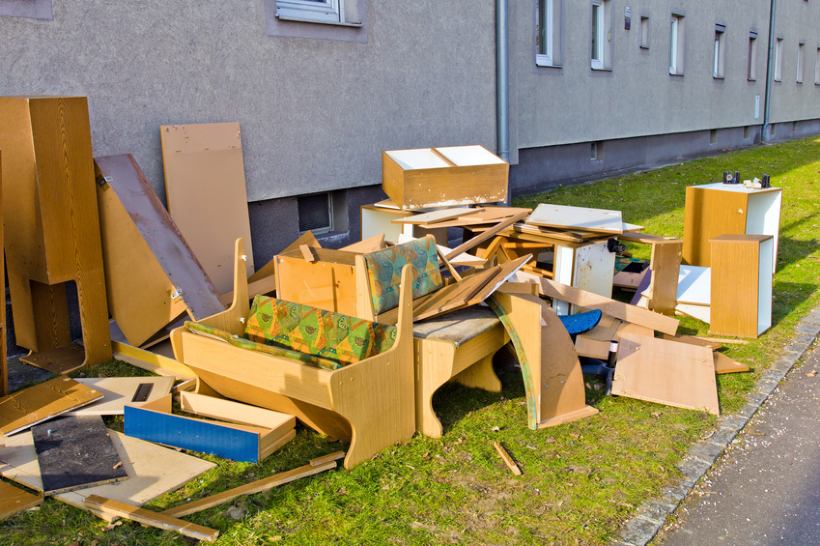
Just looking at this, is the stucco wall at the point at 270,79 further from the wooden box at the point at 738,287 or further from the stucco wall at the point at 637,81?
the wooden box at the point at 738,287

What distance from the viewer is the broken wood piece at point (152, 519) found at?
2.89 metres

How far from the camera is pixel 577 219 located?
606 centimetres

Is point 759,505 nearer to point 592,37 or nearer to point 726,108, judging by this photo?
point 592,37

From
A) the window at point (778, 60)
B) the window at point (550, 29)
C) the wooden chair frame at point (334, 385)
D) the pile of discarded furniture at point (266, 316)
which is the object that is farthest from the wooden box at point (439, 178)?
the window at point (778, 60)

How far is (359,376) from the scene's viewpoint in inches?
134

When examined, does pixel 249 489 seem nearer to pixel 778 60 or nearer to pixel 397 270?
pixel 397 270

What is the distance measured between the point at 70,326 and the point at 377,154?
12.5ft

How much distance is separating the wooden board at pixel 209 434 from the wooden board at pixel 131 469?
2.6 inches

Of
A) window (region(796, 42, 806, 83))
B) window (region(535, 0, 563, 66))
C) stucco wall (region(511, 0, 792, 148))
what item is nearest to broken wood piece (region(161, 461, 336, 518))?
stucco wall (region(511, 0, 792, 148))

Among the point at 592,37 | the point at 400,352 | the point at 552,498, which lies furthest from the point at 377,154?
the point at 592,37

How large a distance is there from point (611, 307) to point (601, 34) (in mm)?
10143

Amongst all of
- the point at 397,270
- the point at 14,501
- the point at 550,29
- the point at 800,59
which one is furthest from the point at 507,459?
the point at 800,59

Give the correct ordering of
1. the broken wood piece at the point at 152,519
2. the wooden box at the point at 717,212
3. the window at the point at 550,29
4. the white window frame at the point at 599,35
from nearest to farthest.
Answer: the broken wood piece at the point at 152,519
the wooden box at the point at 717,212
the window at the point at 550,29
the white window frame at the point at 599,35

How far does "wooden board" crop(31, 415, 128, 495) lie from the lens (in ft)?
10.8
